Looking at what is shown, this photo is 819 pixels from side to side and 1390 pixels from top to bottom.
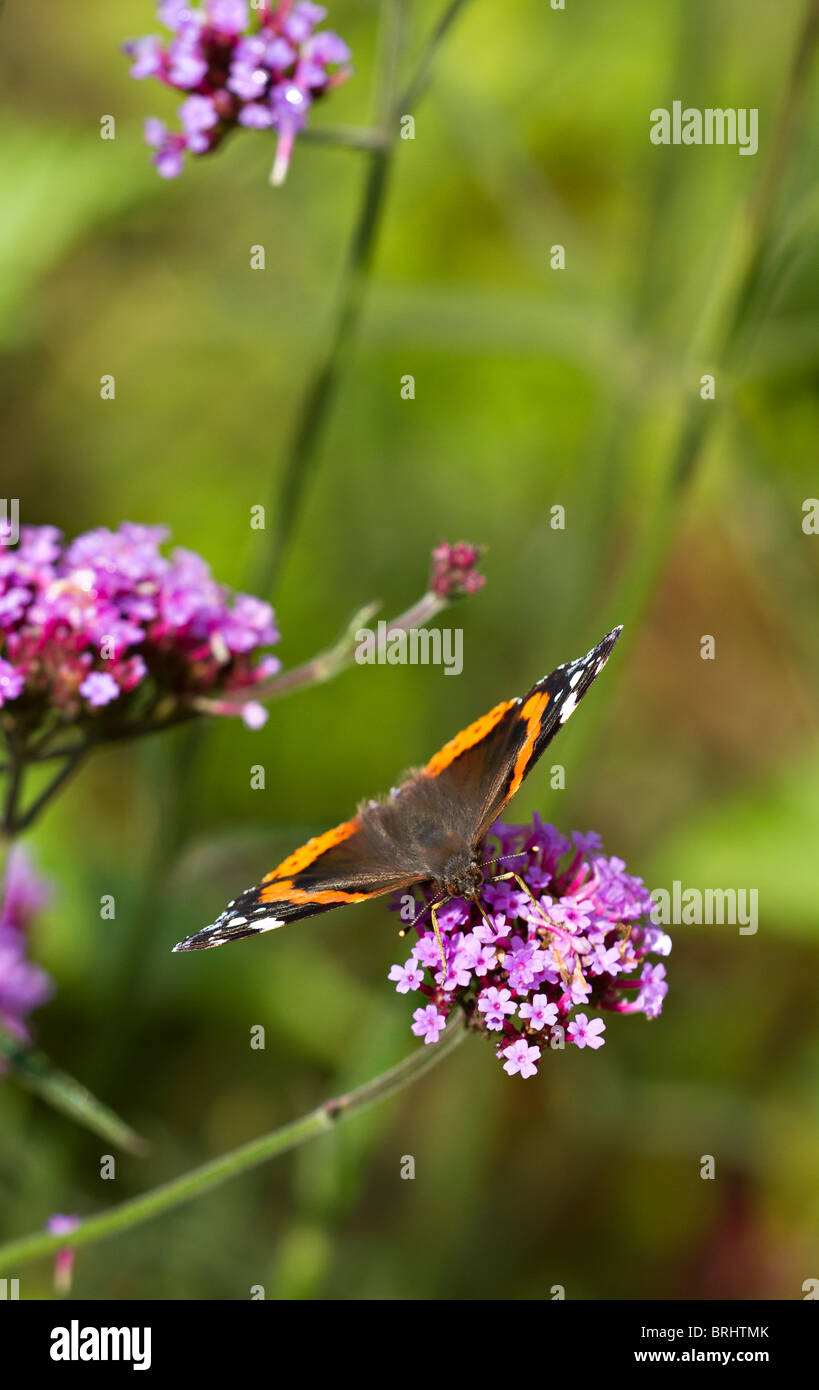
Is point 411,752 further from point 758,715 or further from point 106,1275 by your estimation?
point 106,1275

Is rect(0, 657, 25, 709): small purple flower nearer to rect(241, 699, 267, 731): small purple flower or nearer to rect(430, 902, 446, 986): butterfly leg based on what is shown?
rect(241, 699, 267, 731): small purple flower

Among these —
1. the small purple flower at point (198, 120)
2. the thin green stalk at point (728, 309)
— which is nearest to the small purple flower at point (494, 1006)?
the thin green stalk at point (728, 309)

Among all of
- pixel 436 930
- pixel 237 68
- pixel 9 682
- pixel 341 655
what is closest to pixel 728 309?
pixel 237 68

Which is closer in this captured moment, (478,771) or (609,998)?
(609,998)

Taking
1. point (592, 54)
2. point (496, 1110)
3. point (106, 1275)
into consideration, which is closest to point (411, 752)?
point (496, 1110)

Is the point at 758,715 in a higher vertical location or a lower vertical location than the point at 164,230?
lower
